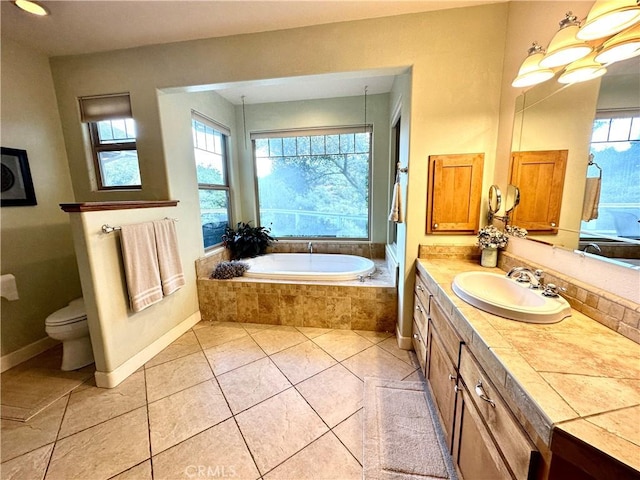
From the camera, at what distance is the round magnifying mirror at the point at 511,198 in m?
1.74

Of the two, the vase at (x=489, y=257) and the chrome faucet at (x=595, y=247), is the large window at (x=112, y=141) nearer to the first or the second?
the vase at (x=489, y=257)

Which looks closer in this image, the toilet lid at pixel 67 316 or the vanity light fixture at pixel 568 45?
the vanity light fixture at pixel 568 45

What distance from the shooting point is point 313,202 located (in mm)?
3826

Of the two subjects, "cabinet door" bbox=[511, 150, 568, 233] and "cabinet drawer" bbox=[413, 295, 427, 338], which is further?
"cabinet drawer" bbox=[413, 295, 427, 338]

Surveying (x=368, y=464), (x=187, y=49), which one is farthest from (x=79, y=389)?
(x=187, y=49)

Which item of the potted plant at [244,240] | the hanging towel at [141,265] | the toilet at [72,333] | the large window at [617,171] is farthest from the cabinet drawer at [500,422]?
the potted plant at [244,240]

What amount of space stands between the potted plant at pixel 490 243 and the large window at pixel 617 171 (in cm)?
65

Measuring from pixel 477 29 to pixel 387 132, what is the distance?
5.34ft

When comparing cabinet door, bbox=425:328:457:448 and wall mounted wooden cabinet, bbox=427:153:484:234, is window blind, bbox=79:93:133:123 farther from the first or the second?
cabinet door, bbox=425:328:457:448

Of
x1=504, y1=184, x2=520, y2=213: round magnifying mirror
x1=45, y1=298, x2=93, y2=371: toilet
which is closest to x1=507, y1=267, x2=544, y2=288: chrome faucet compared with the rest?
x1=504, y1=184, x2=520, y2=213: round magnifying mirror

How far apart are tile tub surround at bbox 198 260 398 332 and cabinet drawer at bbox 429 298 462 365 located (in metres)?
0.90

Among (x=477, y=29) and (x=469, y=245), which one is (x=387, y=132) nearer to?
(x=477, y=29)

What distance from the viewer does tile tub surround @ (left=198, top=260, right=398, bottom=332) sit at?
2.57 meters

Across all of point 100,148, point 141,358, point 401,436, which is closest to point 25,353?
point 141,358
